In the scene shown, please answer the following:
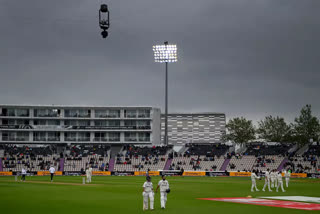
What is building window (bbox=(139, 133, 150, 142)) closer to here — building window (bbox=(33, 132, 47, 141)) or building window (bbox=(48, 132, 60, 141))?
building window (bbox=(48, 132, 60, 141))

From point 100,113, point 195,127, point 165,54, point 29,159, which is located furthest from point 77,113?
point 195,127

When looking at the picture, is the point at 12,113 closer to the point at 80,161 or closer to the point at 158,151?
the point at 80,161

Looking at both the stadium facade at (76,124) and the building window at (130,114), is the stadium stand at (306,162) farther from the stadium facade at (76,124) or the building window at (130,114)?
the building window at (130,114)

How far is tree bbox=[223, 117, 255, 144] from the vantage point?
114 meters

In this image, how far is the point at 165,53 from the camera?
78938 millimetres

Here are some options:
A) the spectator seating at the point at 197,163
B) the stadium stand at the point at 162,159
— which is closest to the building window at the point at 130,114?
the stadium stand at the point at 162,159

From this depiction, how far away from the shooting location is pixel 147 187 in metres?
21.4

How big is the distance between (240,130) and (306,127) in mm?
25059

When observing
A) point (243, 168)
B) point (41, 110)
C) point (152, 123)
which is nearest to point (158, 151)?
point (152, 123)

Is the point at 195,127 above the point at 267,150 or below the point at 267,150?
above

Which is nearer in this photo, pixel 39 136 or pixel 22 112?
pixel 22 112

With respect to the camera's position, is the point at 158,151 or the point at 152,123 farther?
the point at 152,123

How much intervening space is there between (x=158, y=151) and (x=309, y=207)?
69110 mm

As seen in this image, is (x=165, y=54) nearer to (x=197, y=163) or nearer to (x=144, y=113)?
(x=197, y=163)
